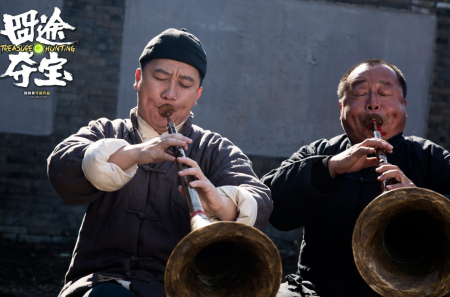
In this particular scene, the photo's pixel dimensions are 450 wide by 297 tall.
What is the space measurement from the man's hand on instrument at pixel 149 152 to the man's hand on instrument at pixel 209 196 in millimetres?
93

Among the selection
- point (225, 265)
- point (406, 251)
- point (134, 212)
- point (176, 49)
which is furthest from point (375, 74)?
point (134, 212)

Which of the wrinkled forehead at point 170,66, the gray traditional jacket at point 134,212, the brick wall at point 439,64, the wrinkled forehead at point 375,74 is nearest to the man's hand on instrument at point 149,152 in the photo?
the gray traditional jacket at point 134,212

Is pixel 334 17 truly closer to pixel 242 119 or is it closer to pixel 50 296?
pixel 242 119

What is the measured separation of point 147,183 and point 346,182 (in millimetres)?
1336

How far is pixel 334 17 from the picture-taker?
23.0 feet

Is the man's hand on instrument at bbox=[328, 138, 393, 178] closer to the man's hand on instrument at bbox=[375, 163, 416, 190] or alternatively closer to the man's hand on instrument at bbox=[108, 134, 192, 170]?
the man's hand on instrument at bbox=[375, 163, 416, 190]

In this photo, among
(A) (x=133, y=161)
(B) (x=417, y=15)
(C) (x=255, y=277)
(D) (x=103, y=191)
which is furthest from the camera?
(B) (x=417, y=15)

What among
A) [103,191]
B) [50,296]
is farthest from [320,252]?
[50,296]

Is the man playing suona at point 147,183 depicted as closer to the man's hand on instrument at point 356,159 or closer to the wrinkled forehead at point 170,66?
the wrinkled forehead at point 170,66

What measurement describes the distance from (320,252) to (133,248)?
4.10 ft

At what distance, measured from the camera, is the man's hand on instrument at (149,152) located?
7.73 feet

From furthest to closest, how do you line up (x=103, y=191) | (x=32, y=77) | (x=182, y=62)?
(x=32, y=77) < (x=182, y=62) < (x=103, y=191)

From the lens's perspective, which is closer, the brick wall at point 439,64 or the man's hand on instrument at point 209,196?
the man's hand on instrument at point 209,196

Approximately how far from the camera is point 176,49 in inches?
111
